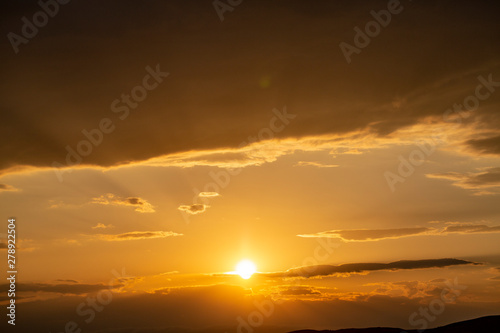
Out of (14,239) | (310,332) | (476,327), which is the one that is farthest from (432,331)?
(14,239)

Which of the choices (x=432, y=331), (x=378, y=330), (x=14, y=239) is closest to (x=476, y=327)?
(x=432, y=331)

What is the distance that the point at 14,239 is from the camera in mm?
63312

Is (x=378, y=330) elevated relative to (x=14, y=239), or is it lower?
lower

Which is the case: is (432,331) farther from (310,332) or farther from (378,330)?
(310,332)

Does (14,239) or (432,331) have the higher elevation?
(14,239)

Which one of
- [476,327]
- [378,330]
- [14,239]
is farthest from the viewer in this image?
[378,330]

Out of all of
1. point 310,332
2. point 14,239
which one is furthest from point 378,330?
point 14,239

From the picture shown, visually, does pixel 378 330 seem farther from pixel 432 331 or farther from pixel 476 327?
pixel 476 327

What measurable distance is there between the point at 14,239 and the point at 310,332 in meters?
62.1

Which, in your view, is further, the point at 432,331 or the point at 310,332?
the point at 310,332

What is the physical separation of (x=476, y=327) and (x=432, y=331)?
7727 millimetres

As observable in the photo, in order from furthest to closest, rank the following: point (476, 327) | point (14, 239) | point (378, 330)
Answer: point (378, 330) < point (476, 327) < point (14, 239)

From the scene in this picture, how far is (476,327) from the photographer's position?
8594cm

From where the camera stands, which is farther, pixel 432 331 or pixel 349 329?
pixel 349 329
